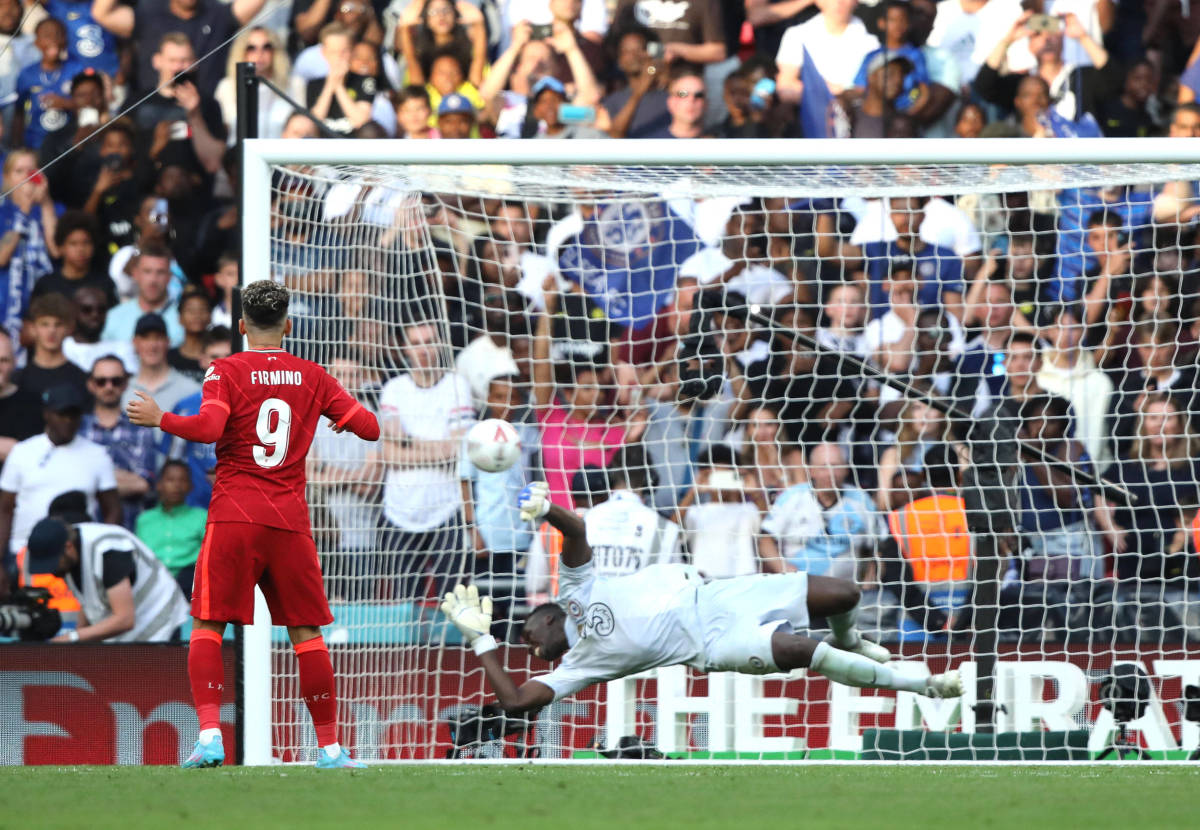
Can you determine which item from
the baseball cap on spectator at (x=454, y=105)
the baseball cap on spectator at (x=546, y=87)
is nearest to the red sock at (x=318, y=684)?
the baseball cap on spectator at (x=454, y=105)

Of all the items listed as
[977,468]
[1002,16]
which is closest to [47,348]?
[977,468]

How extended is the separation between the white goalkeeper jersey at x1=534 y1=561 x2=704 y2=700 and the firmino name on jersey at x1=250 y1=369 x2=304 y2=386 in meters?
1.55

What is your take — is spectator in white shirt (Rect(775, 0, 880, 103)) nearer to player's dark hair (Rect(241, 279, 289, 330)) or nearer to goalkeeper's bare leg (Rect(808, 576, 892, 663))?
goalkeeper's bare leg (Rect(808, 576, 892, 663))

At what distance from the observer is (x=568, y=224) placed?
9055mm

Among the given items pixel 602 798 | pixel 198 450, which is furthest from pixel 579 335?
pixel 602 798

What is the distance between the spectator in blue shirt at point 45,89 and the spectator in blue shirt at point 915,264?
5052mm

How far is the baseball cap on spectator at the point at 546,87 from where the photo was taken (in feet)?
32.3

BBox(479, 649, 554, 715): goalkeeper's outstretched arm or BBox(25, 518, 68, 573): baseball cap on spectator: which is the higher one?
BBox(25, 518, 68, 573): baseball cap on spectator

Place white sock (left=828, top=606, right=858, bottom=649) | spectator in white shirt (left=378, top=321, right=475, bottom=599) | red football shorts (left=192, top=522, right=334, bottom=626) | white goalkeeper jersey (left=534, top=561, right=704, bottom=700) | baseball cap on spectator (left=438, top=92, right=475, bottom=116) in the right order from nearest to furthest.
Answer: red football shorts (left=192, top=522, right=334, bottom=626), white goalkeeper jersey (left=534, top=561, right=704, bottom=700), white sock (left=828, top=606, right=858, bottom=649), spectator in white shirt (left=378, top=321, right=475, bottom=599), baseball cap on spectator (left=438, top=92, right=475, bottom=116)

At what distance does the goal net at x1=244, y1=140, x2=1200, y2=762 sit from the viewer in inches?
294

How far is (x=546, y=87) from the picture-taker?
32.3ft

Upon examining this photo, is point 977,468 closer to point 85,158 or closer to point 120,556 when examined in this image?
point 120,556

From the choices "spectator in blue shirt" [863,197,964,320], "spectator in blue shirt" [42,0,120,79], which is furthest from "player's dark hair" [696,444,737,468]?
"spectator in blue shirt" [42,0,120,79]

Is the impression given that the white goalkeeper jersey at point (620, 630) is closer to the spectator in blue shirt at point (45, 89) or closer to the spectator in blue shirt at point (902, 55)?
the spectator in blue shirt at point (902, 55)
